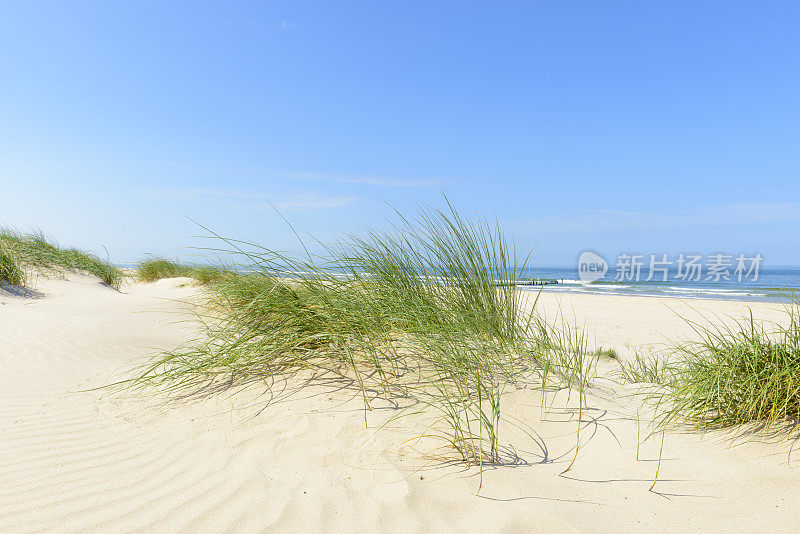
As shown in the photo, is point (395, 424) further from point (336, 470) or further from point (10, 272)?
point (10, 272)

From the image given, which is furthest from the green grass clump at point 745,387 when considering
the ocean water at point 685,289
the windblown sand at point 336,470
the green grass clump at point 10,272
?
the green grass clump at point 10,272

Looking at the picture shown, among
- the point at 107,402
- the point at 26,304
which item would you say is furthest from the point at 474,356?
the point at 26,304

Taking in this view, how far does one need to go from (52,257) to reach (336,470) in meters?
10.2

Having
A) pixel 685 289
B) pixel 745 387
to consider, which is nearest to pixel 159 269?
pixel 745 387

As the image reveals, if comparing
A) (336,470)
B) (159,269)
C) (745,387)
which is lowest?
(336,470)

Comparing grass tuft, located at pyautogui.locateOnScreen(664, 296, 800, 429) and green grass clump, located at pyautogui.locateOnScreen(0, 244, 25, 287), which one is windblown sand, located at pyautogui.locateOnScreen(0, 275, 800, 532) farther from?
green grass clump, located at pyautogui.locateOnScreen(0, 244, 25, 287)

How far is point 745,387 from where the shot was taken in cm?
229

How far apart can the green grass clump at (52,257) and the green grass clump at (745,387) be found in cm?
1009

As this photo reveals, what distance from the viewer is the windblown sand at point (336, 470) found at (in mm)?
1733

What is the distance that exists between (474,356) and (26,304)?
21.2ft

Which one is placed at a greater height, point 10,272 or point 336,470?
point 10,272

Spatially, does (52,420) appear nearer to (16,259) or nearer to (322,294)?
(322,294)

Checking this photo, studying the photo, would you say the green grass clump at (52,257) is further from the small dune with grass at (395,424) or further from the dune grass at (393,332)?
the dune grass at (393,332)

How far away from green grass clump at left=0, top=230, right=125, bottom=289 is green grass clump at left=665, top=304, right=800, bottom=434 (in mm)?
10095
